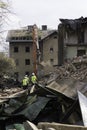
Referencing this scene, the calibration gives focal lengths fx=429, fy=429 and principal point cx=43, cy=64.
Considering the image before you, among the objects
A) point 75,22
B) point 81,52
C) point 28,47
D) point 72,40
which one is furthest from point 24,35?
point 75,22

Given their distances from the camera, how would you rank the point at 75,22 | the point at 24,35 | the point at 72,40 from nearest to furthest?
the point at 75,22
the point at 72,40
the point at 24,35

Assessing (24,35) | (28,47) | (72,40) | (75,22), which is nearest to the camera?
(75,22)

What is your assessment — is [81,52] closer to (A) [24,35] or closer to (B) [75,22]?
(B) [75,22]

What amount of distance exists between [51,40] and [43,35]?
4.61 feet

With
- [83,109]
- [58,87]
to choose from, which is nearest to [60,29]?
[58,87]

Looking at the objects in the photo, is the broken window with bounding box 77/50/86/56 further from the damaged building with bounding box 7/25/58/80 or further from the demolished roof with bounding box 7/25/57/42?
the demolished roof with bounding box 7/25/57/42

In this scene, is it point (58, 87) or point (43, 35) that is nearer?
point (58, 87)

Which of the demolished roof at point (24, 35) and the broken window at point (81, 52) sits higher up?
the demolished roof at point (24, 35)

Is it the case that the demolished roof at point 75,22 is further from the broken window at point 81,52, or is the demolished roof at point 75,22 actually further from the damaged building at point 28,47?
the damaged building at point 28,47

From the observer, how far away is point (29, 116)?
1452 centimetres

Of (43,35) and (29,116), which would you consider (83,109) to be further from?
(43,35)

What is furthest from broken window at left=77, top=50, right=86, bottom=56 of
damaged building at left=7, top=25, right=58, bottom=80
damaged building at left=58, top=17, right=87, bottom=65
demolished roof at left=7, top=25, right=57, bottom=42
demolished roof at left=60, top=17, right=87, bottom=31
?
demolished roof at left=7, top=25, right=57, bottom=42

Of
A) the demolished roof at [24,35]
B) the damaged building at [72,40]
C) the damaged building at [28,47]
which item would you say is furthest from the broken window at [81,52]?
the demolished roof at [24,35]

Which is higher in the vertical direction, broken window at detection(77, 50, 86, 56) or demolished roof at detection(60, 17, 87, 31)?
demolished roof at detection(60, 17, 87, 31)
